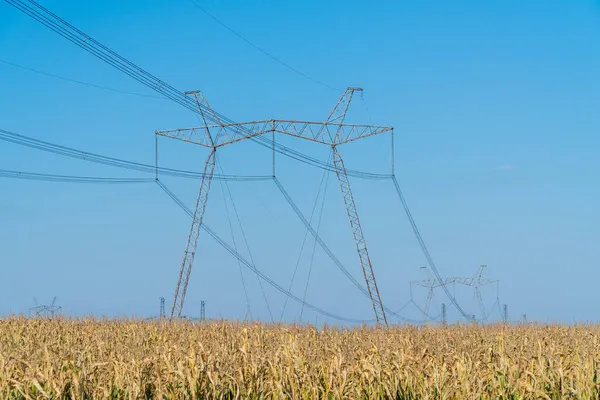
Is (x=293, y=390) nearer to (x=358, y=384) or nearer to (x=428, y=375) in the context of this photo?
(x=358, y=384)

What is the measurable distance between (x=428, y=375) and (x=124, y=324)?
19.7m

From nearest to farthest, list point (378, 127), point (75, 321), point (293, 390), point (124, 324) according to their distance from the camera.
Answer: point (293, 390)
point (124, 324)
point (75, 321)
point (378, 127)

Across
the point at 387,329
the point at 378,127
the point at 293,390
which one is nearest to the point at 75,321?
the point at 387,329

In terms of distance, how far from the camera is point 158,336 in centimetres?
2472

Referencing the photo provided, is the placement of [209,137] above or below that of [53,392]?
above

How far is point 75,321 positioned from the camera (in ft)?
108

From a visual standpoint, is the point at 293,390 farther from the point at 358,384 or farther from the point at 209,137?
the point at 209,137

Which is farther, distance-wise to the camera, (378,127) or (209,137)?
(378,127)

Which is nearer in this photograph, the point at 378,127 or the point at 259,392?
the point at 259,392

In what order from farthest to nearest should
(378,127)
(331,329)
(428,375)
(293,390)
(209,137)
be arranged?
1. (378,127)
2. (209,137)
3. (331,329)
4. (428,375)
5. (293,390)

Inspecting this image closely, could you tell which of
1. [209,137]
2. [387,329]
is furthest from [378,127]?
[387,329]

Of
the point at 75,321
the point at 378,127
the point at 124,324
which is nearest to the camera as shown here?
the point at 124,324

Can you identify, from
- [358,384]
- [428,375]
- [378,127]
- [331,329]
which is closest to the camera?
[358,384]

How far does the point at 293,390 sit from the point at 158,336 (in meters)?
14.5
